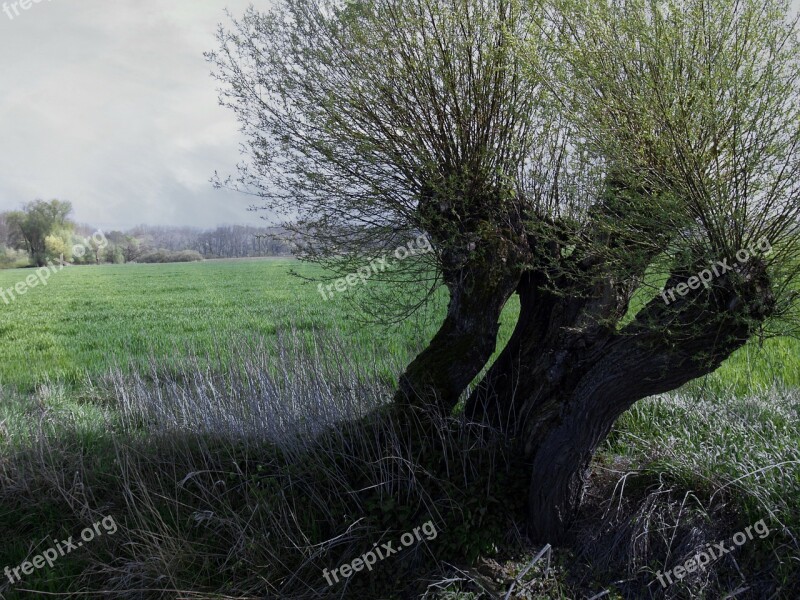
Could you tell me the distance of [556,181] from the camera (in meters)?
4.00

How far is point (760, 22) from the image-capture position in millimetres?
2941

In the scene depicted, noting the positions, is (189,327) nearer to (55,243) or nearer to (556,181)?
(556,181)

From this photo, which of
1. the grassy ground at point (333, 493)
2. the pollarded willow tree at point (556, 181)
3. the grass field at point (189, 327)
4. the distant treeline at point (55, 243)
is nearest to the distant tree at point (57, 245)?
the distant treeline at point (55, 243)

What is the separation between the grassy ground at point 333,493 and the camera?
141 inches

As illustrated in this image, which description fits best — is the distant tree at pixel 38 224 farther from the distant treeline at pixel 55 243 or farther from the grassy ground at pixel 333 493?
the grassy ground at pixel 333 493

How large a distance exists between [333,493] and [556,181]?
2612 mm

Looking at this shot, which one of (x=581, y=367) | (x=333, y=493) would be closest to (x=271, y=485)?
(x=333, y=493)

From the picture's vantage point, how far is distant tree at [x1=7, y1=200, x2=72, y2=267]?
132 feet

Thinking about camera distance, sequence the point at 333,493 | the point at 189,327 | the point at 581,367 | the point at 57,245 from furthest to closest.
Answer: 1. the point at 57,245
2. the point at 189,327
3. the point at 333,493
4. the point at 581,367

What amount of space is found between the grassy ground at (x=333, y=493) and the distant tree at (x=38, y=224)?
4061cm

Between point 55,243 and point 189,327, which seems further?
point 55,243

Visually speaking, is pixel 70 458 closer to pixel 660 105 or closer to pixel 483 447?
pixel 483 447

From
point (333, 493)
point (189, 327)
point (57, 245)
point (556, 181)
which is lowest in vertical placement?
point (333, 493)

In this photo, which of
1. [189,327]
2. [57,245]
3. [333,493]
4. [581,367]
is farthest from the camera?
[57,245]
